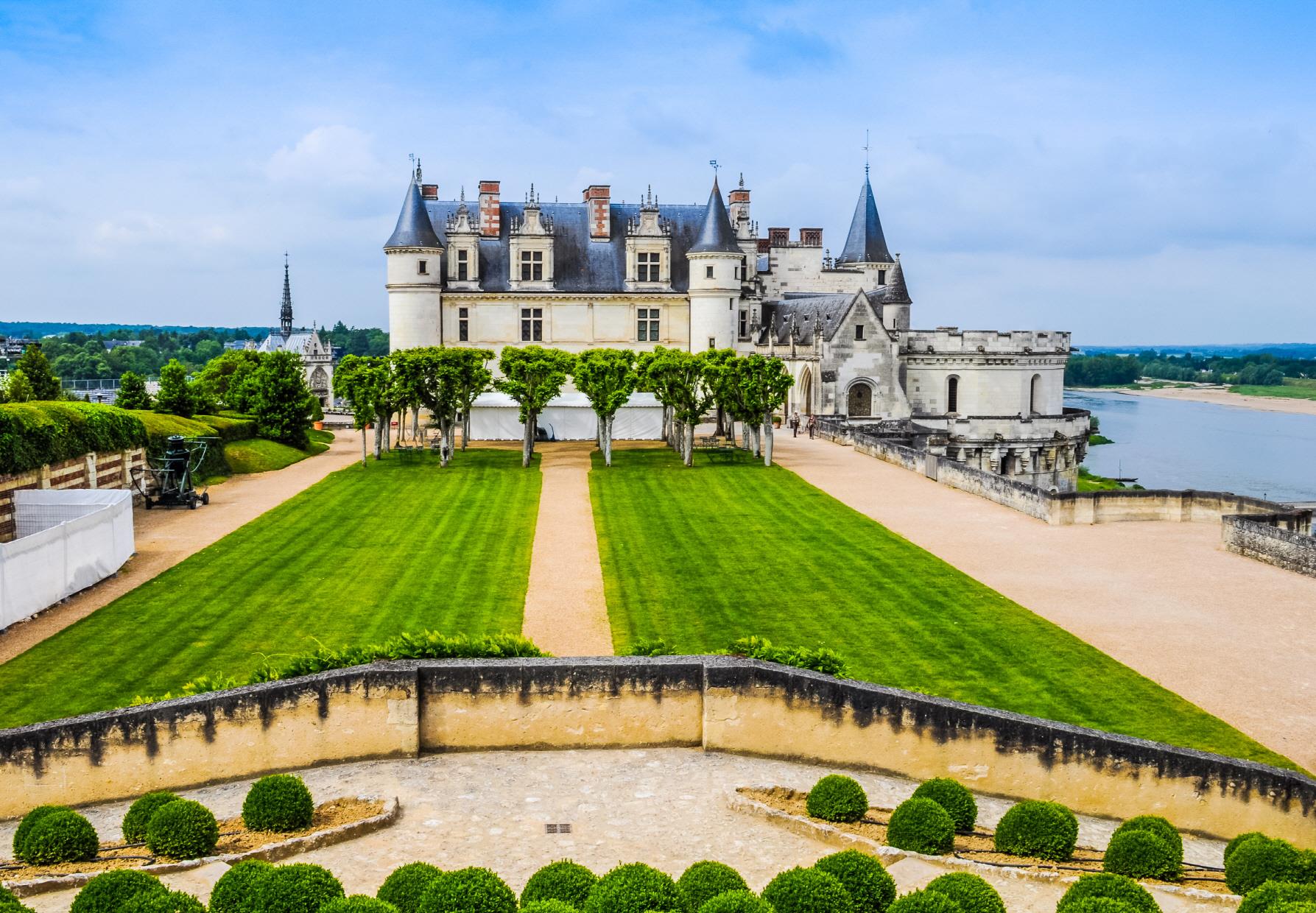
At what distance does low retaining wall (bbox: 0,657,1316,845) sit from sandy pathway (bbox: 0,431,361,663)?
6206mm

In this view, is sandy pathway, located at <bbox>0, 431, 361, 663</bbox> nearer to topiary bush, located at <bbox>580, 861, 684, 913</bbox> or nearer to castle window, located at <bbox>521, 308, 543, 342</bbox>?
castle window, located at <bbox>521, 308, 543, 342</bbox>

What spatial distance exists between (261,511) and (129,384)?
15395 millimetres

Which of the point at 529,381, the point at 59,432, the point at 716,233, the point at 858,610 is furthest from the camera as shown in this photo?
the point at 716,233

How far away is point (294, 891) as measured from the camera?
8000 mm

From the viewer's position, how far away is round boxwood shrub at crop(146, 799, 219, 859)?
31.4ft

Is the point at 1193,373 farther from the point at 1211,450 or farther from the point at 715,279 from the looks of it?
the point at 715,279

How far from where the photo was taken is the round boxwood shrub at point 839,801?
1046 centimetres

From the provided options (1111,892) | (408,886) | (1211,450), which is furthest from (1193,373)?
(408,886)

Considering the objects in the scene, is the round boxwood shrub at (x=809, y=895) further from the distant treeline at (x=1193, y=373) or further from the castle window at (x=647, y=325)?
the distant treeline at (x=1193, y=373)

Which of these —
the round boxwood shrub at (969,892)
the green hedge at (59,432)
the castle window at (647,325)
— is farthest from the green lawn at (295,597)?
the castle window at (647,325)

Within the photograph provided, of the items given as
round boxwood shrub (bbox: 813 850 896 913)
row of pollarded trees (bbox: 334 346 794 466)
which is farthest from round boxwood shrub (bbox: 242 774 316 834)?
row of pollarded trees (bbox: 334 346 794 466)

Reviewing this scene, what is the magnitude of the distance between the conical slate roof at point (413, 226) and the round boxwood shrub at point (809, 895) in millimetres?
43929

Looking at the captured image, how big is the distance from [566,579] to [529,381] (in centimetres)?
1677

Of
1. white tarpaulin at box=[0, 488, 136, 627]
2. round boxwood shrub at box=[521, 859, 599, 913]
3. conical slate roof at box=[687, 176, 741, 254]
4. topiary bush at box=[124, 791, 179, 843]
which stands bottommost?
topiary bush at box=[124, 791, 179, 843]
